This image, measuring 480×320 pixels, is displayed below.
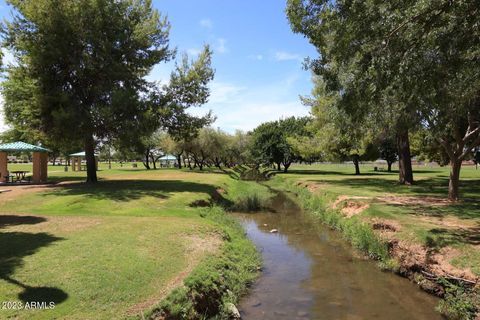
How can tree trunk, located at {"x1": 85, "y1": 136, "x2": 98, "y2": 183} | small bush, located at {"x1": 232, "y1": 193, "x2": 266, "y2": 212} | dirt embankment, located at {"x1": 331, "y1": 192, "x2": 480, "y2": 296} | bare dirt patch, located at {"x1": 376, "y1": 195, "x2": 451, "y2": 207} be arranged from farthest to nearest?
tree trunk, located at {"x1": 85, "y1": 136, "x2": 98, "y2": 183}
small bush, located at {"x1": 232, "y1": 193, "x2": 266, "y2": 212}
bare dirt patch, located at {"x1": 376, "y1": 195, "x2": 451, "y2": 207}
dirt embankment, located at {"x1": 331, "y1": 192, "x2": 480, "y2": 296}

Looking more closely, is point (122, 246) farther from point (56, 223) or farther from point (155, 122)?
point (155, 122)

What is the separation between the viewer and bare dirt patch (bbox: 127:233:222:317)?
7301 millimetres

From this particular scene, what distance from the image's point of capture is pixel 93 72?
1070 inches

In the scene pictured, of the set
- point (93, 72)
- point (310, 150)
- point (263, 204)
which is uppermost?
point (93, 72)

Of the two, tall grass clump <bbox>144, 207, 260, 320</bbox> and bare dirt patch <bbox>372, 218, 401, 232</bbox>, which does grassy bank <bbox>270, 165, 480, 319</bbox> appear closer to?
bare dirt patch <bbox>372, 218, 401, 232</bbox>

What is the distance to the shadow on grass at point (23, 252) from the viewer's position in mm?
7188

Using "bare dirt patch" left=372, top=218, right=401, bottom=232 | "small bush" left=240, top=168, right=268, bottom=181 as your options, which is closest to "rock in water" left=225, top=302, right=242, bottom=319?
"bare dirt patch" left=372, top=218, right=401, bottom=232

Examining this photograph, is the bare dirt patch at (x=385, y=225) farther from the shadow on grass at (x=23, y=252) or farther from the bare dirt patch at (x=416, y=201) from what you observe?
the shadow on grass at (x=23, y=252)

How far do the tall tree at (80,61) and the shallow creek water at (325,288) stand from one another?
581 inches

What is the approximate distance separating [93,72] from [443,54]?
2273 cm

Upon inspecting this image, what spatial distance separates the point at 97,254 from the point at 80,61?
66.7ft

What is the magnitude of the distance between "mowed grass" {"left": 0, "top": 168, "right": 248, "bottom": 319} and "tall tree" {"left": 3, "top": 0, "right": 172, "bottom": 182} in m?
8.38

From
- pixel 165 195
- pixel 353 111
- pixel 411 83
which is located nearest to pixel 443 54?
pixel 411 83

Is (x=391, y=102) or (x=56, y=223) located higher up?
(x=391, y=102)
